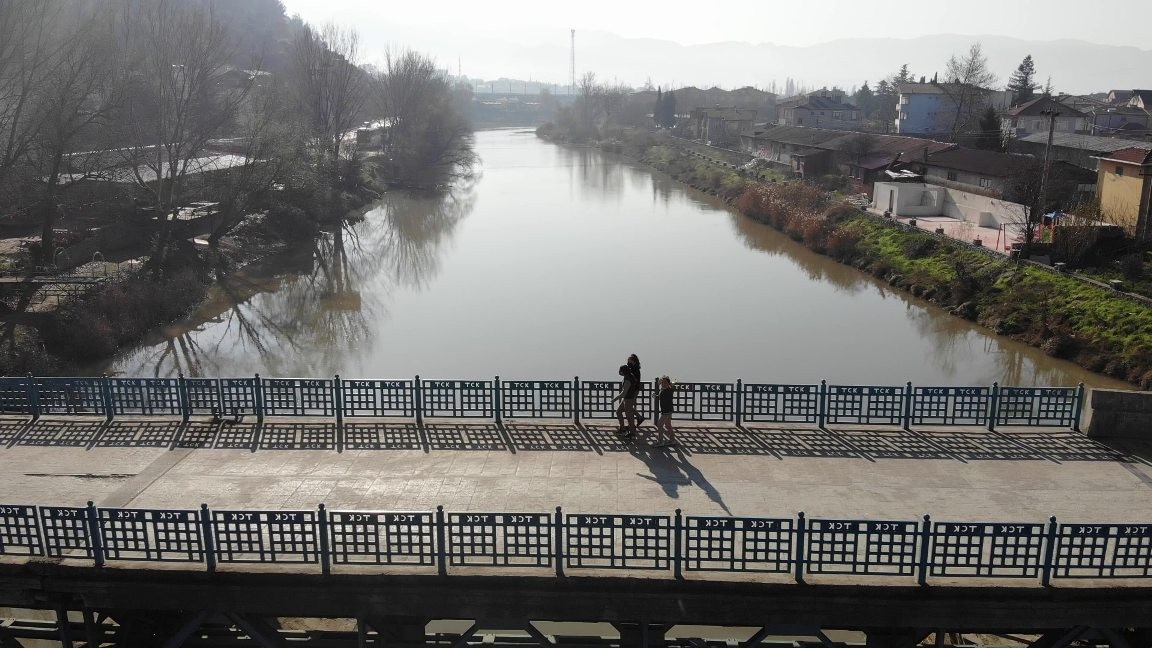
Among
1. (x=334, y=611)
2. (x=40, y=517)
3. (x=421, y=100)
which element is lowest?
(x=334, y=611)

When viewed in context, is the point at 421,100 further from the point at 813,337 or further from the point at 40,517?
the point at 40,517

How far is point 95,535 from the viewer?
839 cm

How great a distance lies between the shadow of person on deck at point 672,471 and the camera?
33.1 ft

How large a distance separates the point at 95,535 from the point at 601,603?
17.1 feet

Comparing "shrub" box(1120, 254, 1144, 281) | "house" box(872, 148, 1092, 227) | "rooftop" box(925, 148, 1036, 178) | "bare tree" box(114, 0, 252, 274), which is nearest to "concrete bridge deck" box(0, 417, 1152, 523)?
"shrub" box(1120, 254, 1144, 281)

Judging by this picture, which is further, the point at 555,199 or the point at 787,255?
the point at 555,199

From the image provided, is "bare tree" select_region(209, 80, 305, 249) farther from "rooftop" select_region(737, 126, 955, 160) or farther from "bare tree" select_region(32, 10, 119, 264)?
"rooftop" select_region(737, 126, 955, 160)

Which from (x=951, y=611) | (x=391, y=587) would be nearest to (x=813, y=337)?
(x=951, y=611)

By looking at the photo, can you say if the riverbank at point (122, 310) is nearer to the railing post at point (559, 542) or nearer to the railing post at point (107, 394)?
the railing post at point (107, 394)

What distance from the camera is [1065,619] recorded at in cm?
810

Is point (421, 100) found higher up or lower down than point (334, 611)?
higher up

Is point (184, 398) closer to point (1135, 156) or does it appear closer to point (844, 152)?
point (1135, 156)

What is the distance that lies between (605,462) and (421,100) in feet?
217

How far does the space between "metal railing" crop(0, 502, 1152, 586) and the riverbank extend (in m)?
15.1
